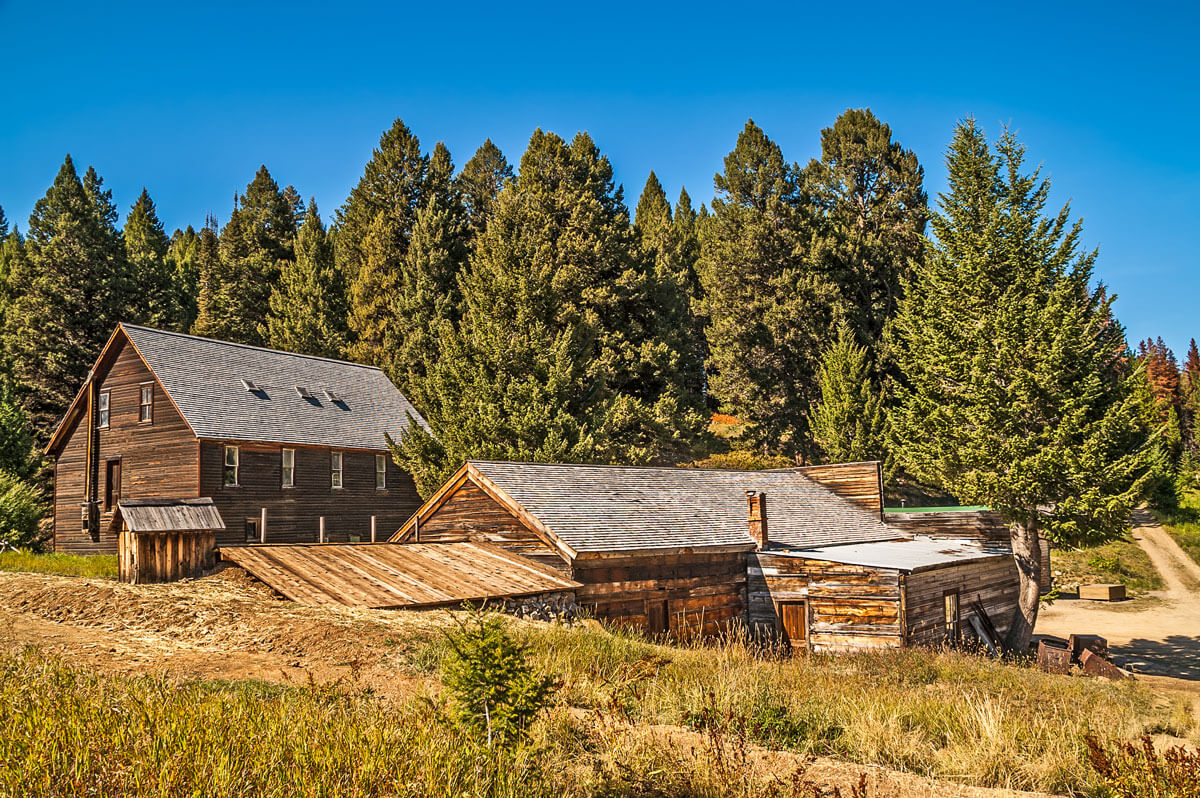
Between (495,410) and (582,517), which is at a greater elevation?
(495,410)

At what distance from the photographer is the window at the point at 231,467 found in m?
32.1

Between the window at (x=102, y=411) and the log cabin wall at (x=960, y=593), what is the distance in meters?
33.6

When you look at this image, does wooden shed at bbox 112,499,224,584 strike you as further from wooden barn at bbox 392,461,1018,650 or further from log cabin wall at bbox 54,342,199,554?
log cabin wall at bbox 54,342,199,554

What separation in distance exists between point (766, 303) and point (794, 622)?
2955 cm

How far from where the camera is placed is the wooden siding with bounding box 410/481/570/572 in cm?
2120

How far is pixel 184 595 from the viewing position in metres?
16.0

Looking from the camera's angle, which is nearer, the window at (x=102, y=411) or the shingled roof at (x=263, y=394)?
the shingled roof at (x=263, y=394)

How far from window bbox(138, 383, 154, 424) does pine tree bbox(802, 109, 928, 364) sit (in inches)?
1421

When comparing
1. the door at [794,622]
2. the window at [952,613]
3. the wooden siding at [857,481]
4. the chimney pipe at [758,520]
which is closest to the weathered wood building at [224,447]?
the wooden siding at [857,481]

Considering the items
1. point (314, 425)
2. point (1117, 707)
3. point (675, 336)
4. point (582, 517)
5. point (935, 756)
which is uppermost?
point (675, 336)

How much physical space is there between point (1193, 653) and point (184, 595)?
31.7 m

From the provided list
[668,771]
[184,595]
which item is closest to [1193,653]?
[668,771]

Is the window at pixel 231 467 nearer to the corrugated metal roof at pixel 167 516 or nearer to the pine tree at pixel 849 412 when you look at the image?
the corrugated metal roof at pixel 167 516

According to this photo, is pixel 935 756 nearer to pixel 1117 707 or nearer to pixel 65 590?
pixel 1117 707
